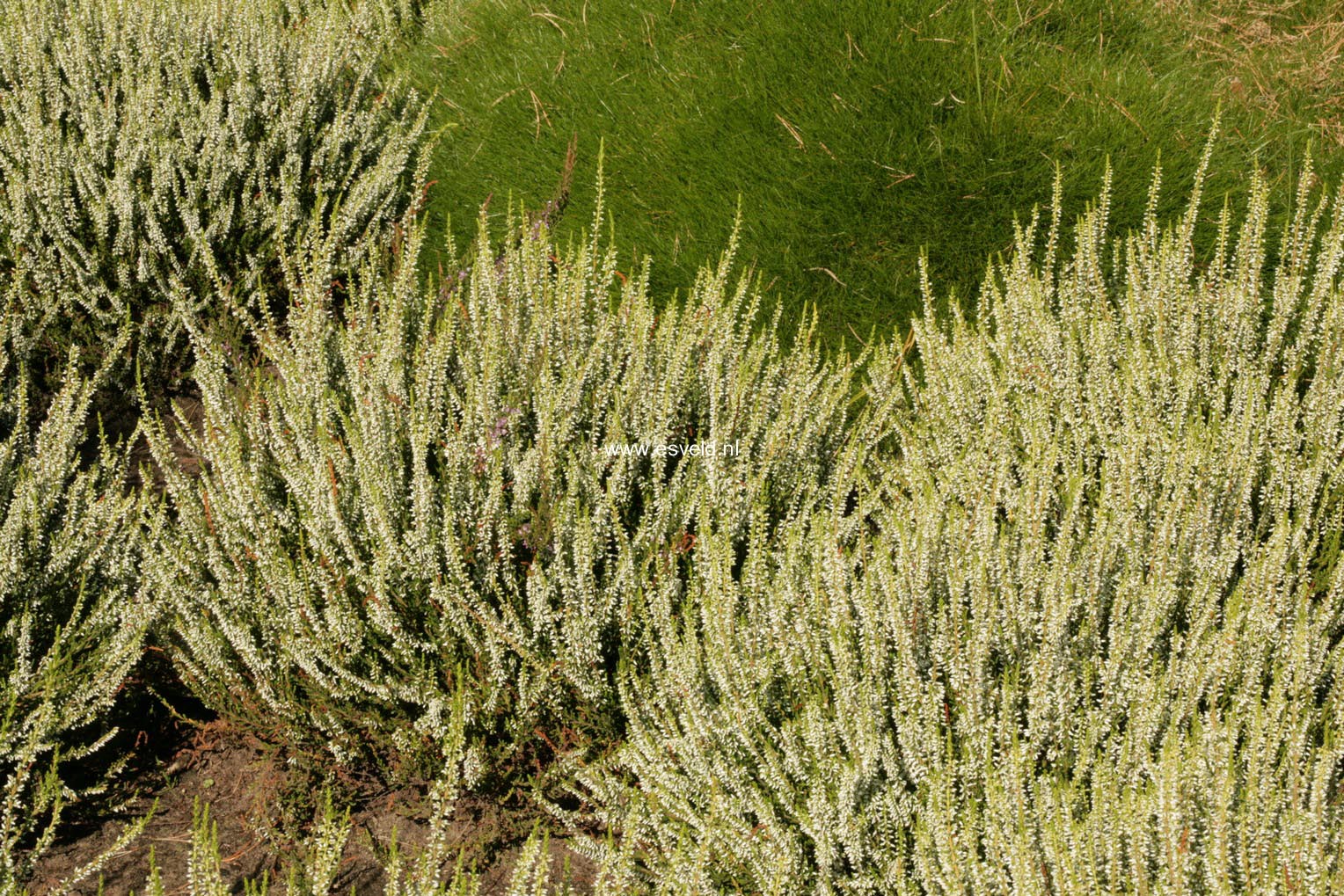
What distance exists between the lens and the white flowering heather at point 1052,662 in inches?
73.5

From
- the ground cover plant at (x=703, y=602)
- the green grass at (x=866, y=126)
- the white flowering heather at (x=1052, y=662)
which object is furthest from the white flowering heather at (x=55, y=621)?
the green grass at (x=866, y=126)

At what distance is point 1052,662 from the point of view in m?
2.15

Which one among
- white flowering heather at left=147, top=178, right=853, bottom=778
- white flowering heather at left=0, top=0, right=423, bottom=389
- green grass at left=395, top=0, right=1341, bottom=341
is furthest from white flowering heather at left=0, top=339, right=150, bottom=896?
green grass at left=395, top=0, right=1341, bottom=341

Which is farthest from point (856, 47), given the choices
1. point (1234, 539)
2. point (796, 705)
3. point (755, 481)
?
point (796, 705)

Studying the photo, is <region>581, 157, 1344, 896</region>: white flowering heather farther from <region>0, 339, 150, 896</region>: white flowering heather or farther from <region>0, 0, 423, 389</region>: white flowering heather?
<region>0, 0, 423, 389</region>: white flowering heather

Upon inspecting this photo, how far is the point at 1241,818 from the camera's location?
1.76 metres

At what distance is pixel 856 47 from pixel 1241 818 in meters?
3.31

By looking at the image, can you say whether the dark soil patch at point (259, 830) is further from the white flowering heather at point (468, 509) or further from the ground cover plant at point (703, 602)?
the white flowering heather at point (468, 509)

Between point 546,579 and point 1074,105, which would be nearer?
point 546,579

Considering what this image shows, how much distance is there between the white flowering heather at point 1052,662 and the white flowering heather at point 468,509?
0.63 feet

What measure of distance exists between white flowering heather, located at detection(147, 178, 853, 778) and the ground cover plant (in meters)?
0.01

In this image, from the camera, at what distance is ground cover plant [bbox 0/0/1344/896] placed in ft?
6.67

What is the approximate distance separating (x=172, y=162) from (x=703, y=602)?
260 cm

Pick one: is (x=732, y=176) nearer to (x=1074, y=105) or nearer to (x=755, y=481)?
(x=1074, y=105)
